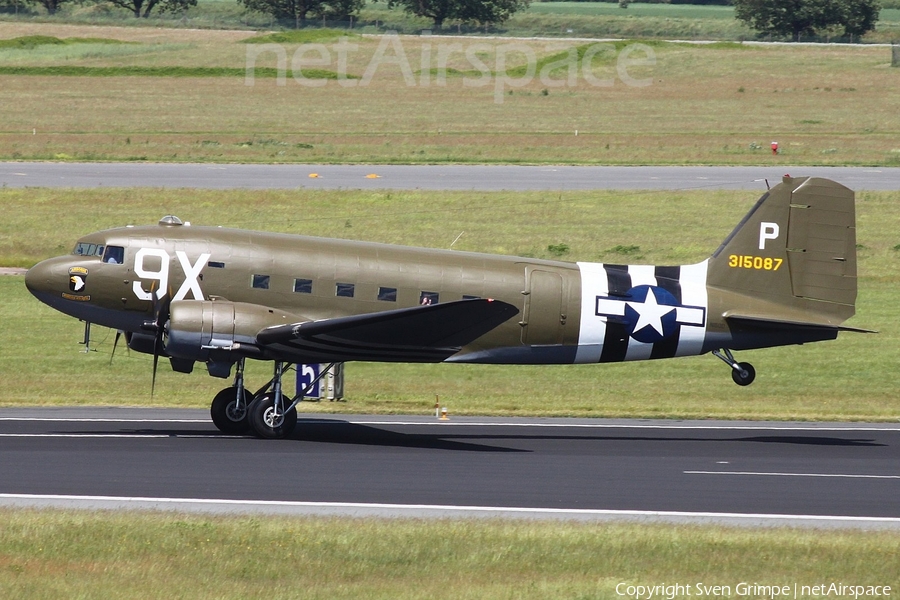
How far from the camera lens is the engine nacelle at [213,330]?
2166cm

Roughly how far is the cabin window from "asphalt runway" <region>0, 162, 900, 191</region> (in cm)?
3272

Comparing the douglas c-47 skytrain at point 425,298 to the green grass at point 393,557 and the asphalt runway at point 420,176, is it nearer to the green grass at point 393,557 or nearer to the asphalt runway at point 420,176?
the green grass at point 393,557

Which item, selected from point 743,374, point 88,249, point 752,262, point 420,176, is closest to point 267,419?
point 88,249

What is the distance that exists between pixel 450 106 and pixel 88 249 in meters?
77.6

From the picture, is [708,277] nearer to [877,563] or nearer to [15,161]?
[877,563]

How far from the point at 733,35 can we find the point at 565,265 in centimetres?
13271

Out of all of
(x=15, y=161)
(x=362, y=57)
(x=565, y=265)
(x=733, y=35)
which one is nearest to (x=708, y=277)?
(x=565, y=265)

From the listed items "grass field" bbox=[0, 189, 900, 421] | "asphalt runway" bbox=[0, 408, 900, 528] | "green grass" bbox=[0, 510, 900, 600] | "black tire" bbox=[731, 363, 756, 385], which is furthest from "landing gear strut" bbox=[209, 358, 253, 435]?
"black tire" bbox=[731, 363, 756, 385]

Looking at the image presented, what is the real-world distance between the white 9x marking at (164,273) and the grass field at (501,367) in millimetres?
5433

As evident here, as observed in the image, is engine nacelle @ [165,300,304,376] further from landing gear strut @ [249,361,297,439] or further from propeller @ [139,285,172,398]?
landing gear strut @ [249,361,297,439]

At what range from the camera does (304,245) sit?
23734mm

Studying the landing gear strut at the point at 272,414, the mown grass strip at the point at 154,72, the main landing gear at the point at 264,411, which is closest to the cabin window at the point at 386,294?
the main landing gear at the point at 264,411

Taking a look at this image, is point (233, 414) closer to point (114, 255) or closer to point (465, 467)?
point (114, 255)

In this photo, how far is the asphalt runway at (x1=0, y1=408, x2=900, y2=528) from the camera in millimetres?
17797
